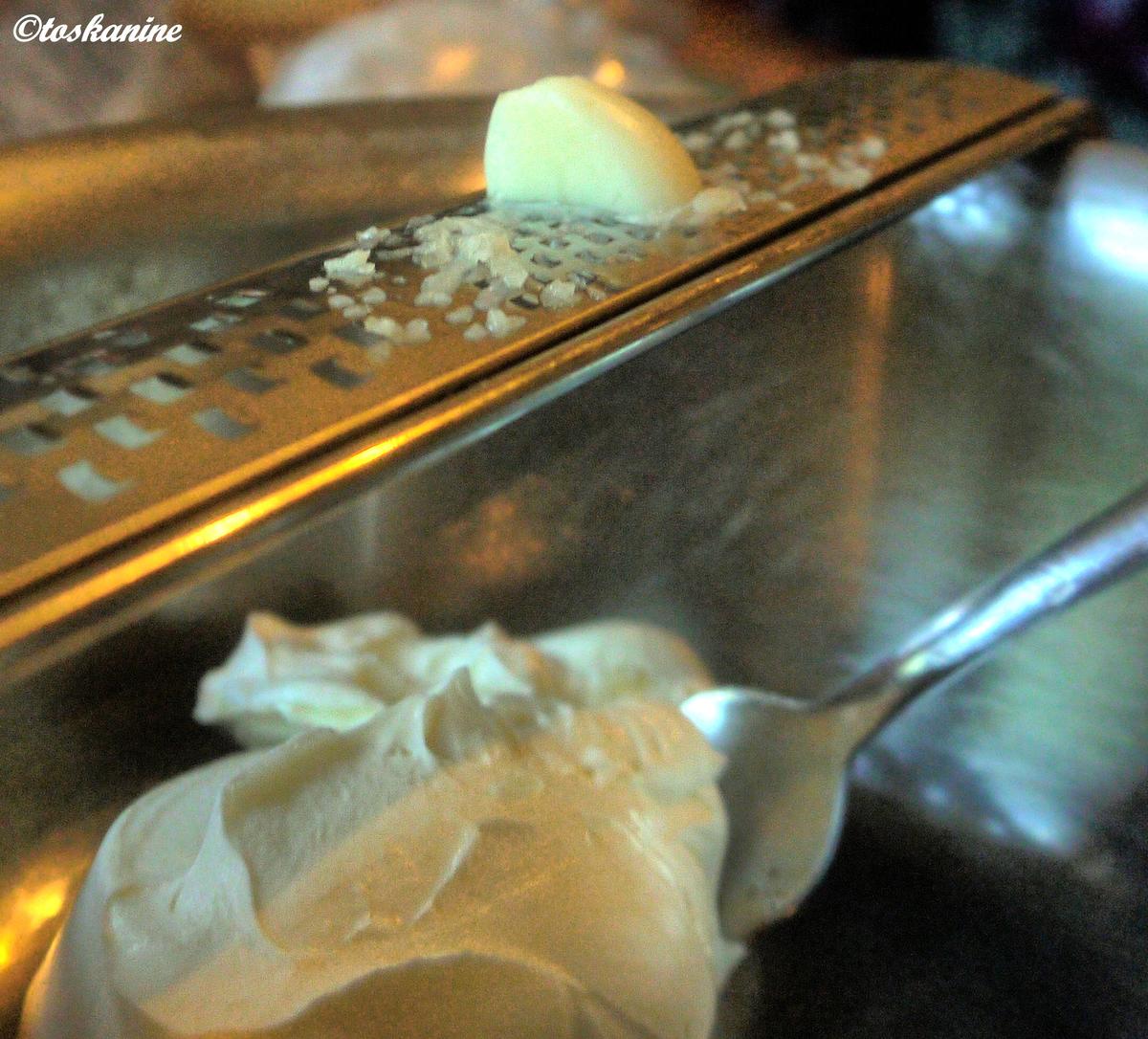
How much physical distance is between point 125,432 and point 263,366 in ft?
0.17

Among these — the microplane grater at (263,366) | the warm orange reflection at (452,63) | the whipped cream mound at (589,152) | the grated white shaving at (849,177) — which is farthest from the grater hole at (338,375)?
the warm orange reflection at (452,63)

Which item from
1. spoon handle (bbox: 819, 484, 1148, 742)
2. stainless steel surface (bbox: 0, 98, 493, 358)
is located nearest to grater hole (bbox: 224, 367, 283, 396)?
stainless steel surface (bbox: 0, 98, 493, 358)

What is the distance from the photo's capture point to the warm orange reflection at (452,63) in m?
1.00

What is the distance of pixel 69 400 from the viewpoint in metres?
0.32

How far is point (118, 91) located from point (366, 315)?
A: 60cm

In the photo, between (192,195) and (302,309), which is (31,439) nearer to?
(302,309)

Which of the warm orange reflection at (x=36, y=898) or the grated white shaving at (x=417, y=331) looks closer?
the grated white shaving at (x=417, y=331)

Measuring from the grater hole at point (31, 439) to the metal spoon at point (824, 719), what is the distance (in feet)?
1.22

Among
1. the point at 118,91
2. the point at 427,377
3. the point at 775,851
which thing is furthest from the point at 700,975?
the point at 118,91

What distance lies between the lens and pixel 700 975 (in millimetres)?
416

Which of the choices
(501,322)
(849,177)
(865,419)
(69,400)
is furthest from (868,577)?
(69,400)

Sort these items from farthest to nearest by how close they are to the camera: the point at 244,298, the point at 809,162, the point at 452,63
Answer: the point at 452,63 → the point at 809,162 → the point at 244,298

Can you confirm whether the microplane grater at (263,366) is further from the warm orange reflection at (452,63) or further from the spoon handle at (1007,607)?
the warm orange reflection at (452,63)

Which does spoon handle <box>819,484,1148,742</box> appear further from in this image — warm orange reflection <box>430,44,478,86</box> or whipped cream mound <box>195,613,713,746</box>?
warm orange reflection <box>430,44,478,86</box>
